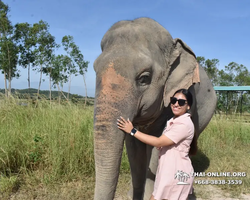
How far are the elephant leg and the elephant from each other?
392mm

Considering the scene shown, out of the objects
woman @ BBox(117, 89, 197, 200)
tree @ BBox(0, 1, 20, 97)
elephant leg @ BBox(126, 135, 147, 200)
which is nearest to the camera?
woman @ BBox(117, 89, 197, 200)

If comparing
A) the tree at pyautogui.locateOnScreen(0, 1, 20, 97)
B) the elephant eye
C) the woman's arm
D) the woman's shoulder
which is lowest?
the woman's arm

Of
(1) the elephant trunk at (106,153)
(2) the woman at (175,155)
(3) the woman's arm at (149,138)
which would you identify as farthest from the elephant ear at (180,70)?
(1) the elephant trunk at (106,153)

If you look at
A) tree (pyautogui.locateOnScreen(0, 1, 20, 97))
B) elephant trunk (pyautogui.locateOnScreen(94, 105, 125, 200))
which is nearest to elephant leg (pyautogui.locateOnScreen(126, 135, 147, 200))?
elephant trunk (pyautogui.locateOnScreen(94, 105, 125, 200))

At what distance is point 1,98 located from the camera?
534cm

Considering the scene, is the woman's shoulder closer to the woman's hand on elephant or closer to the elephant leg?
the woman's hand on elephant

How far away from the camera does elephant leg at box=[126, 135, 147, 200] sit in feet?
10.1

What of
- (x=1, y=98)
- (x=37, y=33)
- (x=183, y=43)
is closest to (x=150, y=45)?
(x=183, y=43)

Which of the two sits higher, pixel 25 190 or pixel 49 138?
pixel 49 138

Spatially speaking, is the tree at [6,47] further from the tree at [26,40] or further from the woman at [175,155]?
the woman at [175,155]

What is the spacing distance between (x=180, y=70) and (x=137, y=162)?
1463 mm

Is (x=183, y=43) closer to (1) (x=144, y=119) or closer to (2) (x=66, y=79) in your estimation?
(1) (x=144, y=119)

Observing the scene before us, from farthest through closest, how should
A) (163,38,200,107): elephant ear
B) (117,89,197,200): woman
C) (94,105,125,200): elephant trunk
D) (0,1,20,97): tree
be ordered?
1. (0,1,20,97): tree
2. (163,38,200,107): elephant ear
3. (117,89,197,200): woman
4. (94,105,125,200): elephant trunk

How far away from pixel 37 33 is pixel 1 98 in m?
13.0
